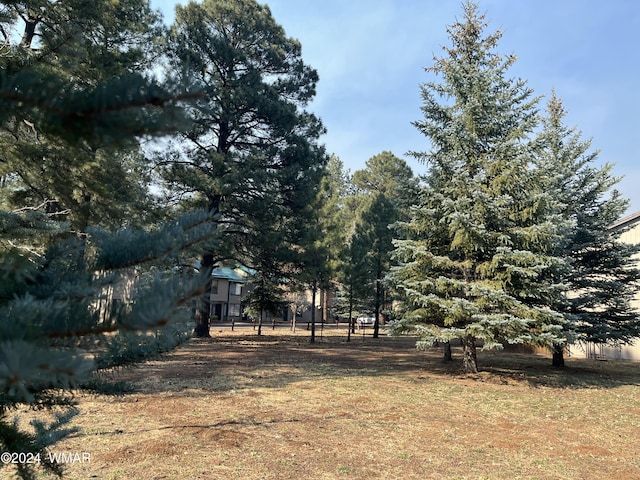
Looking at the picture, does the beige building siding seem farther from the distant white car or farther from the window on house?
the window on house

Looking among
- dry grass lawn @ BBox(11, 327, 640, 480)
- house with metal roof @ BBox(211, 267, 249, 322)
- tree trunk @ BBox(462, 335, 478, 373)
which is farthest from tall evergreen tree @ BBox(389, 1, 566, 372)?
house with metal roof @ BBox(211, 267, 249, 322)

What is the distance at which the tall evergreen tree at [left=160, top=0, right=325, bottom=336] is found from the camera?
1755 centimetres

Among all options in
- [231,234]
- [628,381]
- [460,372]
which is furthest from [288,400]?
[231,234]

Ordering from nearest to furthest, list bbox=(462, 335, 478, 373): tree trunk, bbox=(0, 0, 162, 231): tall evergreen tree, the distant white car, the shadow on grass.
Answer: bbox=(0, 0, 162, 231): tall evergreen tree
the shadow on grass
bbox=(462, 335, 478, 373): tree trunk
the distant white car

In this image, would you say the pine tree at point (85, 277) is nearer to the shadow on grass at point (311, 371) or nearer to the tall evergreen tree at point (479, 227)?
the shadow on grass at point (311, 371)

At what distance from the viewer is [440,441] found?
5.86 meters

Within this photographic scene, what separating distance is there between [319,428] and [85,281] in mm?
5557

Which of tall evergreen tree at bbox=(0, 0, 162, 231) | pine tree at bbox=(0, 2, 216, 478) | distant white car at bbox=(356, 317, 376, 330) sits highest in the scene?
tall evergreen tree at bbox=(0, 0, 162, 231)

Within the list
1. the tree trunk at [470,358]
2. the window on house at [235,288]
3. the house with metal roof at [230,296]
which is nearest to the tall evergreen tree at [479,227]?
the tree trunk at [470,358]

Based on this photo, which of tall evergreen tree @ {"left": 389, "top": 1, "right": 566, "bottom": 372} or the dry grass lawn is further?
tall evergreen tree @ {"left": 389, "top": 1, "right": 566, "bottom": 372}

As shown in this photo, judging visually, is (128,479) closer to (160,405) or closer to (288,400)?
(160,405)

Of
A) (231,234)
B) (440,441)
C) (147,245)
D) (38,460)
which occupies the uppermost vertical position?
(231,234)

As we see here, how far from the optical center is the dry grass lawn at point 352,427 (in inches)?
186

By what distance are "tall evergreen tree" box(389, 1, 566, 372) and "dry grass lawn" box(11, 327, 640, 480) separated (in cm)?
166
